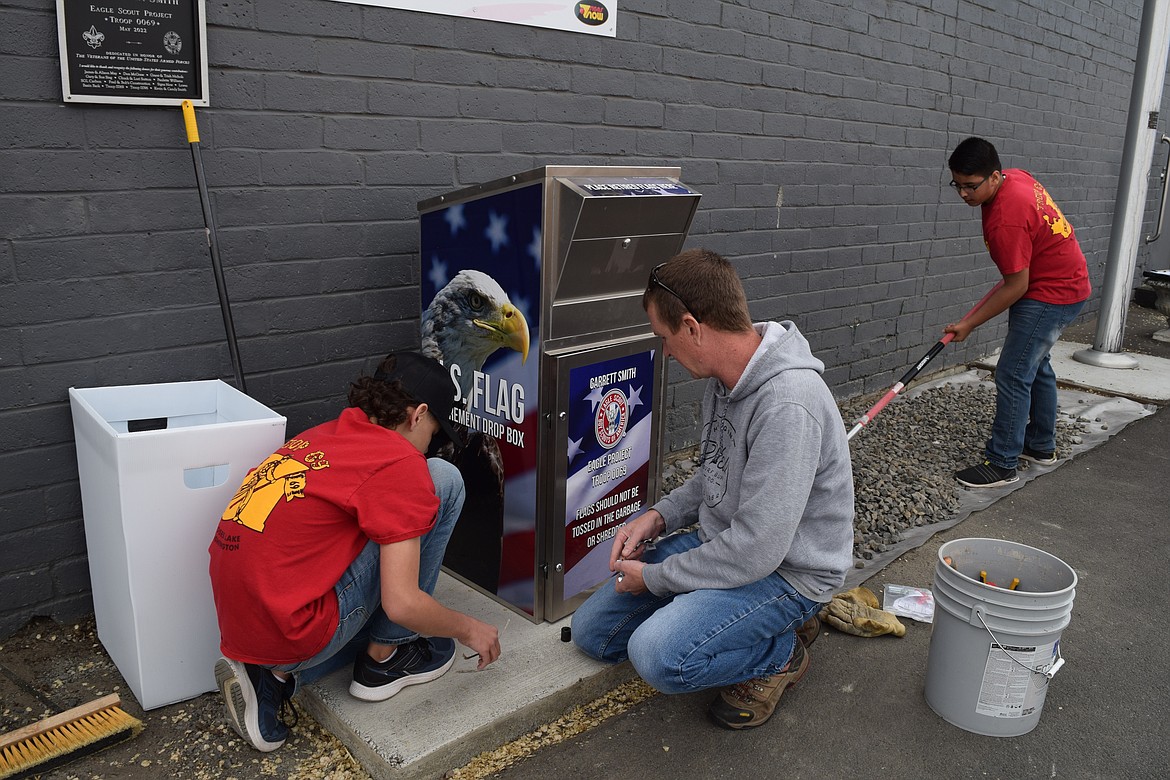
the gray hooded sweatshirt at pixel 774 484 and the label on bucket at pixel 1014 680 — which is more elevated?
the gray hooded sweatshirt at pixel 774 484

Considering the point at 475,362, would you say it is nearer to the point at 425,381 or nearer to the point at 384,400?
the point at 425,381

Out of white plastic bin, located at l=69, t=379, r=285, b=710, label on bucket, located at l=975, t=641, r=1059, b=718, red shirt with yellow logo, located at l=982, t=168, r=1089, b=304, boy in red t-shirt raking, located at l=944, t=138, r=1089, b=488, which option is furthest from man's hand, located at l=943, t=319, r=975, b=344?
white plastic bin, located at l=69, t=379, r=285, b=710

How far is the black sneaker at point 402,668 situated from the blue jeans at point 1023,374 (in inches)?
138

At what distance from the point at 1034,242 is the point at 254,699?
4335mm

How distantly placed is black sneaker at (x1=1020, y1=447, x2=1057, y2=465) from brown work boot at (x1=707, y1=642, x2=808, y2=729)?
3148 mm

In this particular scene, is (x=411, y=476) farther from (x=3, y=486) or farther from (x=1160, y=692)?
(x=1160, y=692)

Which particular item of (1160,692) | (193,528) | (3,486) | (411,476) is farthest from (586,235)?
(1160,692)

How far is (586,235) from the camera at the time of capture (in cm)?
283

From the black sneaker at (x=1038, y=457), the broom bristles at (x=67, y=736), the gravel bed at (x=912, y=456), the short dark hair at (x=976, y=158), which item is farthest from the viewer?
the black sneaker at (x=1038, y=457)

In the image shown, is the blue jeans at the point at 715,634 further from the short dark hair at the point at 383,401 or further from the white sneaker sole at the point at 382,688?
the short dark hair at the point at 383,401

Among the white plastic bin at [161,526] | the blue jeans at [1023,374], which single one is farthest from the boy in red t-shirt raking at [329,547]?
the blue jeans at [1023,374]

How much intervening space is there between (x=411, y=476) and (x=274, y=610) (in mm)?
470

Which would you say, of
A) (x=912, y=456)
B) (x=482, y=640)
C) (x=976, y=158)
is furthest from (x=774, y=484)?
(x=912, y=456)

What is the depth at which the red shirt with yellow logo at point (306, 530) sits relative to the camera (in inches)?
89.0
